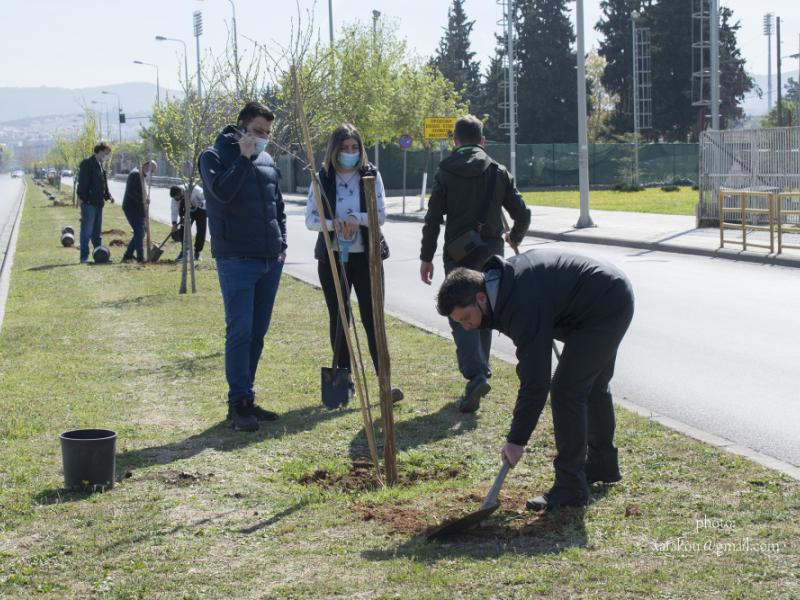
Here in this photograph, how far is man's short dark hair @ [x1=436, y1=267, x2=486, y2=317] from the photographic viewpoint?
14.1 feet

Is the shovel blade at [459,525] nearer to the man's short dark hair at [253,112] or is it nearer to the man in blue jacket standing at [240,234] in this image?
the man in blue jacket standing at [240,234]

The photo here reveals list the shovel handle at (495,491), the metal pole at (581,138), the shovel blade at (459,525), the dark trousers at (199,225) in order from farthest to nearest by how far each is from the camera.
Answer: the metal pole at (581,138) < the dark trousers at (199,225) < the shovel handle at (495,491) < the shovel blade at (459,525)

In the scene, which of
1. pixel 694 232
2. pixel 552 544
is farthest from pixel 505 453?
pixel 694 232

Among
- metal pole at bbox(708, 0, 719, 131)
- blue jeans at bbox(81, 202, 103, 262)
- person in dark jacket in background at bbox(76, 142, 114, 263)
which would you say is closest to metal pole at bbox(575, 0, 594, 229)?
metal pole at bbox(708, 0, 719, 131)

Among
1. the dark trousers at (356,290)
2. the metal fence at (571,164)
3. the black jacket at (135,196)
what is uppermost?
the metal fence at (571,164)

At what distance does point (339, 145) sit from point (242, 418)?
6.04ft

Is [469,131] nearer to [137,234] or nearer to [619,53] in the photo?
[137,234]

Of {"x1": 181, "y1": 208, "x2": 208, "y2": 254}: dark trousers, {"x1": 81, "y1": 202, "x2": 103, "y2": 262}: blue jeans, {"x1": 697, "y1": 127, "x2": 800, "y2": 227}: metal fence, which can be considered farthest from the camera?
{"x1": 697, "y1": 127, "x2": 800, "y2": 227}: metal fence

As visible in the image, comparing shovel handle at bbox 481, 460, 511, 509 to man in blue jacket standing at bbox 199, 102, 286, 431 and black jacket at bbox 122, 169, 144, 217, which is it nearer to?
man in blue jacket standing at bbox 199, 102, 286, 431

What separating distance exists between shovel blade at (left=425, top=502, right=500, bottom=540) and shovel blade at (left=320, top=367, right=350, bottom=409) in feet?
8.28

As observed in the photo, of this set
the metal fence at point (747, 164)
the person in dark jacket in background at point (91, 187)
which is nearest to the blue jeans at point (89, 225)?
the person in dark jacket in background at point (91, 187)

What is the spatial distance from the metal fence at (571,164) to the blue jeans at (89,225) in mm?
33987

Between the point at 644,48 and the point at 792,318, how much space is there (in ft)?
206

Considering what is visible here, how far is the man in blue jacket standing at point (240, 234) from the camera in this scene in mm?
6531
